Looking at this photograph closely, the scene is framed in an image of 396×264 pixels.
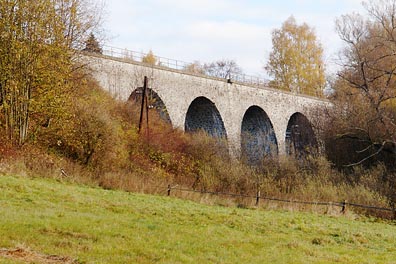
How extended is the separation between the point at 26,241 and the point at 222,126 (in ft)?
77.2

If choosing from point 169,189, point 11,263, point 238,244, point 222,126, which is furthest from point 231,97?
point 11,263

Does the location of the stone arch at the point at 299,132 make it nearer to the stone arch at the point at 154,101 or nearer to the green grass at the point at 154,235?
the stone arch at the point at 154,101

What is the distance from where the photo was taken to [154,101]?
1006 inches

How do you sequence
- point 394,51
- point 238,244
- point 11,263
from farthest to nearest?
point 394,51
point 238,244
point 11,263

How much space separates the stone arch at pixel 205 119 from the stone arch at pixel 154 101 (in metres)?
3.19

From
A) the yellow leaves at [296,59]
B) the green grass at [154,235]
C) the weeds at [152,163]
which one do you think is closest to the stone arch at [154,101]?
the weeds at [152,163]

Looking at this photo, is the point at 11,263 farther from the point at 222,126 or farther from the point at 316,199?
the point at 222,126

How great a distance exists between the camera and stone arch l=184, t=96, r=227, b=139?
29.1 metres

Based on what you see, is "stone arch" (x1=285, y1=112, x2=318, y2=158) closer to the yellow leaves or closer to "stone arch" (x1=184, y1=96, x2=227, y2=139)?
"stone arch" (x1=184, y1=96, x2=227, y2=139)

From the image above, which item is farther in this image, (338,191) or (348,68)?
(348,68)

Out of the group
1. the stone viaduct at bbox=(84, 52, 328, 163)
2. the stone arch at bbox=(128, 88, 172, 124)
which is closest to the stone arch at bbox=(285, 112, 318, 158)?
the stone viaduct at bbox=(84, 52, 328, 163)

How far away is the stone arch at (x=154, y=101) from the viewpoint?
24.7 meters

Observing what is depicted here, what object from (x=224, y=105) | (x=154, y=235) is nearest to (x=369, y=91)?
(x=224, y=105)

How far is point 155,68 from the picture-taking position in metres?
25.6
